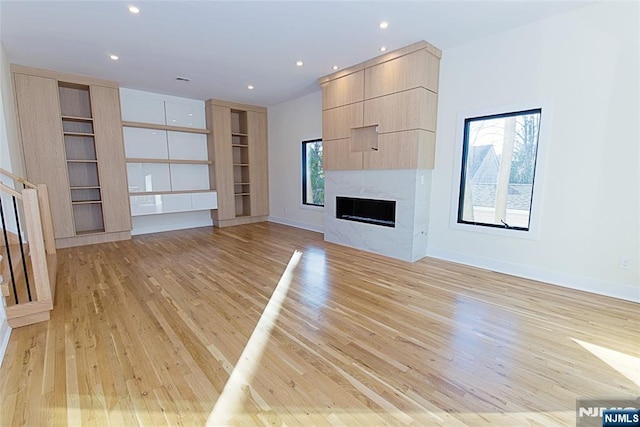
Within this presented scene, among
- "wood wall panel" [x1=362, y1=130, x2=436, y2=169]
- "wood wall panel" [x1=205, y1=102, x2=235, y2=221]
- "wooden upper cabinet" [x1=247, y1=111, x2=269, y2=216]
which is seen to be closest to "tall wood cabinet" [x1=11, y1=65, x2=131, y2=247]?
"wood wall panel" [x1=205, y1=102, x2=235, y2=221]

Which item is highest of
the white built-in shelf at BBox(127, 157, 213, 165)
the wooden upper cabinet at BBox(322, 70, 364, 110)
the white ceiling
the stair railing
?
the white ceiling

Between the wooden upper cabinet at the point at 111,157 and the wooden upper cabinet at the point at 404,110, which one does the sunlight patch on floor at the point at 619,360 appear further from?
the wooden upper cabinet at the point at 111,157

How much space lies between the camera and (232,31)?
3.29 m

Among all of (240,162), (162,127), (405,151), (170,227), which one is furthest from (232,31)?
(170,227)

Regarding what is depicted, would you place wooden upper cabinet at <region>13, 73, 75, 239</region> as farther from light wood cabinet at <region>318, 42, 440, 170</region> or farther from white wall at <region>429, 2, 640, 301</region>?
white wall at <region>429, 2, 640, 301</region>

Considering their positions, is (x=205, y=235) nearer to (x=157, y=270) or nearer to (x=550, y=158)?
(x=157, y=270)

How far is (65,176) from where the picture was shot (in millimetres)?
4672

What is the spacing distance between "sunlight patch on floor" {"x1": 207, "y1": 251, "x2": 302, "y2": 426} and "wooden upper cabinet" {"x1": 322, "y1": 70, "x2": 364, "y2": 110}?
3.21 metres

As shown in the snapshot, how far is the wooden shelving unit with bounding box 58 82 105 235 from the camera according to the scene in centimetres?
492

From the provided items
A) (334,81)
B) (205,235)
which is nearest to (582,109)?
(334,81)

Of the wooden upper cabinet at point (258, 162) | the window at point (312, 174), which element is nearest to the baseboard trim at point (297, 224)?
the wooden upper cabinet at point (258, 162)

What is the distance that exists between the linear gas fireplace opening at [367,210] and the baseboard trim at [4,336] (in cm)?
403

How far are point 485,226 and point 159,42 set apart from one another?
189 inches

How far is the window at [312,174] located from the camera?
6156mm
